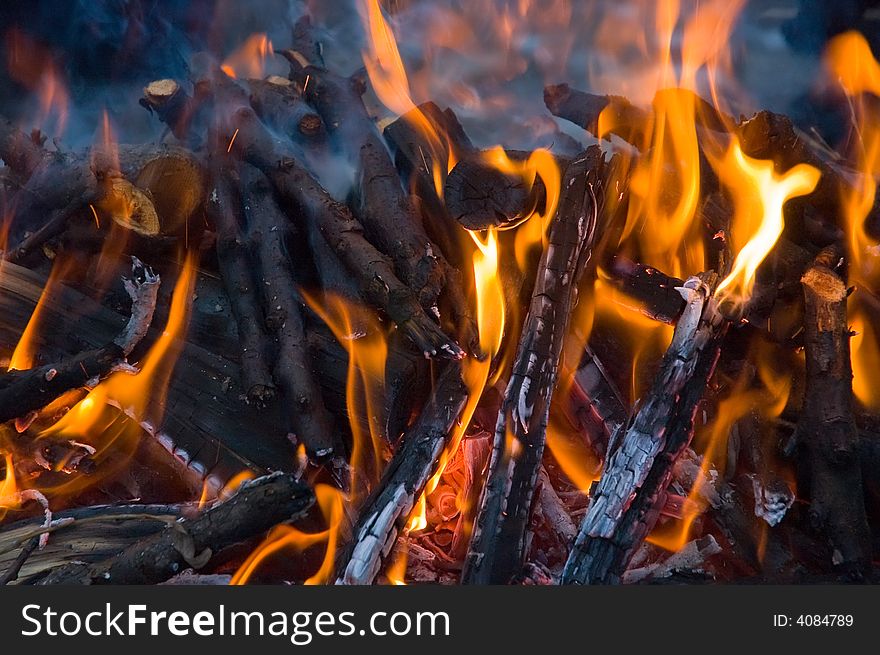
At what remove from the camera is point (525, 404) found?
6.92 ft

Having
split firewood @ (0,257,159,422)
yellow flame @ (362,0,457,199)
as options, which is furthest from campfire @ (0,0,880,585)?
yellow flame @ (362,0,457,199)

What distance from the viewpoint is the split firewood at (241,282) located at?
7.35ft

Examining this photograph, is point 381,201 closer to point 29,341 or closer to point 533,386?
point 533,386

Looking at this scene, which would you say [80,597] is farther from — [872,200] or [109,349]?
[872,200]

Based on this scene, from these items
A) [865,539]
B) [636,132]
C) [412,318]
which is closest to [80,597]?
[412,318]

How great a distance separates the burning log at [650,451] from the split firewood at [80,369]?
5.39 ft

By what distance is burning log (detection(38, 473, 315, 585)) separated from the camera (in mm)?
1681

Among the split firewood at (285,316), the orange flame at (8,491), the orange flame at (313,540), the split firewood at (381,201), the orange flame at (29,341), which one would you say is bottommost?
the orange flame at (8,491)

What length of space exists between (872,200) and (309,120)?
2315mm

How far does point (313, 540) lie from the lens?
2.03m

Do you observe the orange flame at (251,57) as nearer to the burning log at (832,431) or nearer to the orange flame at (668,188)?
the orange flame at (668,188)

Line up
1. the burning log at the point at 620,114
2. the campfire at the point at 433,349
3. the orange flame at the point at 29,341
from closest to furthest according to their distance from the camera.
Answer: the campfire at the point at 433,349, the orange flame at the point at 29,341, the burning log at the point at 620,114

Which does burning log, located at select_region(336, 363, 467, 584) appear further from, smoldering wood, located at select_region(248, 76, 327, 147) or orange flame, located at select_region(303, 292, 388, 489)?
smoldering wood, located at select_region(248, 76, 327, 147)

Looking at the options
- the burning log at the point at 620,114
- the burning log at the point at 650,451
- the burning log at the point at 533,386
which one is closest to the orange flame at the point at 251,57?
the burning log at the point at 620,114
